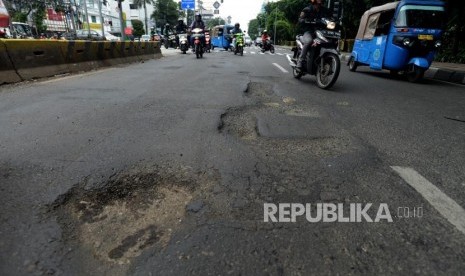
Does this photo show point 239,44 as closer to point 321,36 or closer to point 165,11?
point 321,36

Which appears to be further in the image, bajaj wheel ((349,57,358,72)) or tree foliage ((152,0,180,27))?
tree foliage ((152,0,180,27))

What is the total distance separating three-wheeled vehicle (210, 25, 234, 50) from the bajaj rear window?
2185 cm

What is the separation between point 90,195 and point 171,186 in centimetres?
49

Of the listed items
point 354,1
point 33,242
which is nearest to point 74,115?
point 33,242

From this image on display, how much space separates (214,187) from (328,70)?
486 centimetres

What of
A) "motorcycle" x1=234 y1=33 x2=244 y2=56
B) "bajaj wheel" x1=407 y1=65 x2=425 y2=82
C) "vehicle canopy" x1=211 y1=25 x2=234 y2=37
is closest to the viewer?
"bajaj wheel" x1=407 y1=65 x2=425 y2=82

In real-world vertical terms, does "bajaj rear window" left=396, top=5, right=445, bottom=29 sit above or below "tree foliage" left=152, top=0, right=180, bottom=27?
below

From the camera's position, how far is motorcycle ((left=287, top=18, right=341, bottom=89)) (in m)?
5.97

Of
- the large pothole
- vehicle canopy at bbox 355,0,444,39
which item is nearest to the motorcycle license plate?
vehicle canopy at bbox 355,0,444,39

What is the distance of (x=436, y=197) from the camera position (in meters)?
1.99

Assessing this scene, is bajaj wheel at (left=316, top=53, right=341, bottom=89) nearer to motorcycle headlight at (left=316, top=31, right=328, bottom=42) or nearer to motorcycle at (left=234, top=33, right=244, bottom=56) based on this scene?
motorcycle headlight at (left=316, top=31, right=328, bottom=42)

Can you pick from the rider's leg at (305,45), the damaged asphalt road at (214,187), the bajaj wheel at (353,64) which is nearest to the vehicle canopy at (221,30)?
the bajaj wheel at (353,64)

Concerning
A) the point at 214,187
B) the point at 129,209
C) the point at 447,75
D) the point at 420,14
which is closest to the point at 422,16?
the point at 420,14

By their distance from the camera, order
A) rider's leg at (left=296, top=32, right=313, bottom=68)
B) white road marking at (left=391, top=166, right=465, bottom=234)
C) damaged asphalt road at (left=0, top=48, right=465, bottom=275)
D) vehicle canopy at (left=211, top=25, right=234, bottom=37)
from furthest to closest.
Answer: vehicle canopy at (left=211, top=25, right=234, bottom=37), rider's leg at (left=296, top=32, right=313, bottom=68), white road marking at (left=391, top=166, right=465, bottom=234), damaged asphalt road at (left=0, top=48, right=465, bottom=275)
